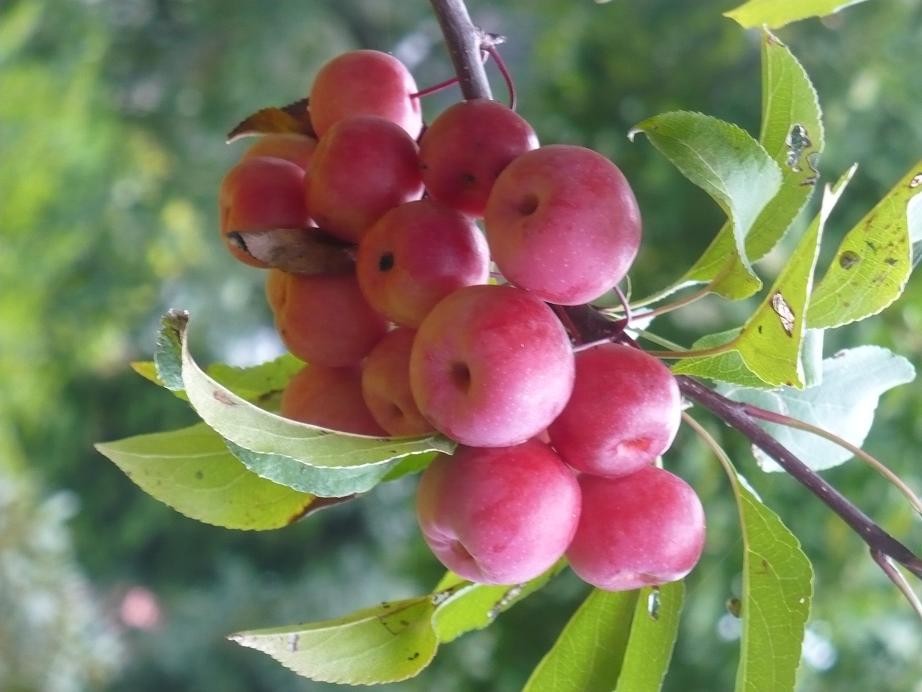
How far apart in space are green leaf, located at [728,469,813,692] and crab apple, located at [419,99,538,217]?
212 millimetres

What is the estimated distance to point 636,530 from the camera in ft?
1.31

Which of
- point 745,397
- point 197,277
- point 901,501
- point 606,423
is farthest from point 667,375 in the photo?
point 197,277

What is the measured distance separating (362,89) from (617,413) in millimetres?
212

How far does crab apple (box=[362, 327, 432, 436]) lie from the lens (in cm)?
40

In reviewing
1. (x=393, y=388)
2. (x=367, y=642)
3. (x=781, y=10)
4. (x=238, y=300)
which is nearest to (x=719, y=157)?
(x=781, y=10)

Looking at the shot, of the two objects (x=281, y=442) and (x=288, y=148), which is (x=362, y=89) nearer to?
(x=288, y=148)

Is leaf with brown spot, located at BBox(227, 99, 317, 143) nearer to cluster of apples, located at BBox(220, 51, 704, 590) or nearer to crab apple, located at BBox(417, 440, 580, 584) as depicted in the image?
cluster of apples, located at BBox(220, 51, 704, 590)

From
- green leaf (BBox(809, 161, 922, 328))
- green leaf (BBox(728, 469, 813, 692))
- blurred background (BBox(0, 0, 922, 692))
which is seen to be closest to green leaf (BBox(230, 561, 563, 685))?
green leaf (BBox(728, 469, 813, 692))

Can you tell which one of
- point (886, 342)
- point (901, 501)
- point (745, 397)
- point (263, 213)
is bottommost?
point (901, 501)

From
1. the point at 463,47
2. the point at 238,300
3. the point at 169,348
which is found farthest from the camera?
the point at 238,300

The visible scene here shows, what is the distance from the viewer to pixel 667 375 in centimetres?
40

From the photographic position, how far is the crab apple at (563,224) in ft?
1.22

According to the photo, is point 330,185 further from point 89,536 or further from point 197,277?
point 89,536

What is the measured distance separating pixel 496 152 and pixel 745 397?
216 mm
